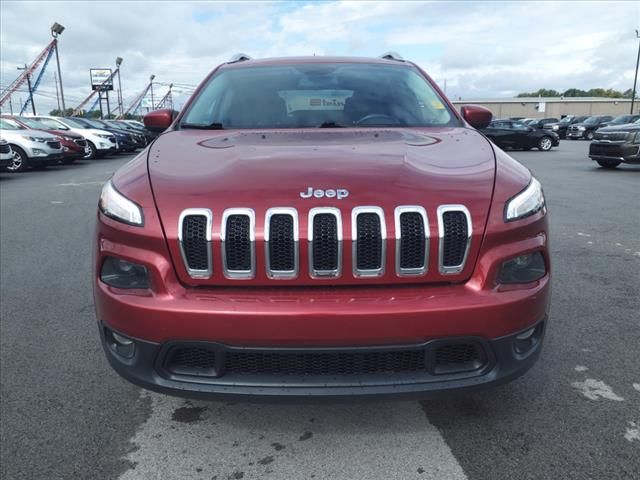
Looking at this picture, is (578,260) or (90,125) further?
(90,125)

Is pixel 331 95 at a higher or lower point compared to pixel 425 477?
higher

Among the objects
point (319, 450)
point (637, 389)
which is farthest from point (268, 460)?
point (637, 389)

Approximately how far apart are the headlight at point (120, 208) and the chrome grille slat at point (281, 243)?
1.68 ft

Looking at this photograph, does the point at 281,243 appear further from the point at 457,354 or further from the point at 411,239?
the point at 457,354

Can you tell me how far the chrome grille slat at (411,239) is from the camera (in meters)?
1.97

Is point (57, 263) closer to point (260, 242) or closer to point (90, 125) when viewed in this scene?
point (260, 242)

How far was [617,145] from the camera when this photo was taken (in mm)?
13258

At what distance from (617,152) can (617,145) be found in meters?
0.17

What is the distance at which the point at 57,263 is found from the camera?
17.1 ft

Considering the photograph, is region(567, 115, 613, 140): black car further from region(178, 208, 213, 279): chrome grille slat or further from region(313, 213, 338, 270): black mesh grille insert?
region(178, 208, 213, 279): chrome grille slat

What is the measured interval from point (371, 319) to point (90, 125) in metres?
22.1

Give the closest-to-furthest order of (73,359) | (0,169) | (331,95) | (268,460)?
1. (268,460)
2. (73,359)
3. (331,95)
4. (0,169)

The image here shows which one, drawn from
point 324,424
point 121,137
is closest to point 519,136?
point 121,137

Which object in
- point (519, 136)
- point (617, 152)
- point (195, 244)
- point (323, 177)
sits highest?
point (323, 177)
